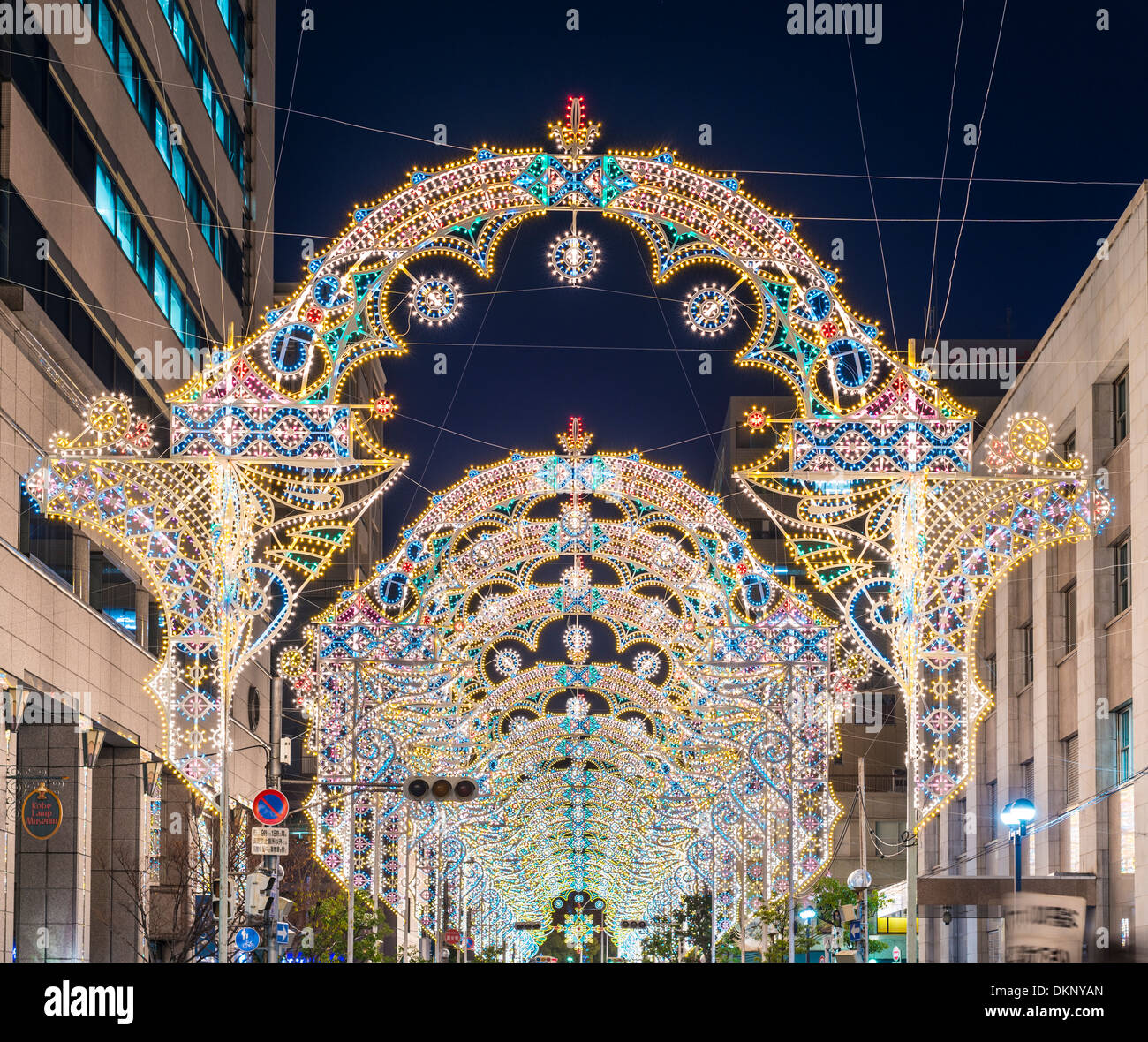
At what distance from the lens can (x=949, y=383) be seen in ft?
365

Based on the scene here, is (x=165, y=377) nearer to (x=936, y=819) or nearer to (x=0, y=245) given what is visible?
(x=0, y=245)

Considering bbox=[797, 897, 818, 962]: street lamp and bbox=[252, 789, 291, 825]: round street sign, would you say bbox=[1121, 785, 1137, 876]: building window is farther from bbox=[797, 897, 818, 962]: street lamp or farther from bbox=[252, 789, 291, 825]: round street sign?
bbox=[797, 897, 818, 962]: street lamp

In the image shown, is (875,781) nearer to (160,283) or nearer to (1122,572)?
(160,283)

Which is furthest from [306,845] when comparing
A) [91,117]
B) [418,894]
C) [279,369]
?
[279,369]

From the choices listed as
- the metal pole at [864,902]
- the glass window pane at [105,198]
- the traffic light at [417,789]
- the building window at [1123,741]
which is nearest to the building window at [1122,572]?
the building window at [1123,741]

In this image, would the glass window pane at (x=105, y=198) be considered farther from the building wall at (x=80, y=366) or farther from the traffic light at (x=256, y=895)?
the traffic light at (x=256, y=895)

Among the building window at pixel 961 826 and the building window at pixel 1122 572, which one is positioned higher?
the building window at pixel 1122 572

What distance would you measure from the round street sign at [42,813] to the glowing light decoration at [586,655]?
512cm

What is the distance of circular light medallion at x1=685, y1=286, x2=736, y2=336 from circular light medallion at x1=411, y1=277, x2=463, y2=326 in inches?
123

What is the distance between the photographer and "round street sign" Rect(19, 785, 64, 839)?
111ft

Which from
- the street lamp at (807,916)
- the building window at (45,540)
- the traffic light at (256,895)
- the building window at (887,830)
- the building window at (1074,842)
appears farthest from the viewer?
the building window at (887,830)

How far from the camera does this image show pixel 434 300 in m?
22.8

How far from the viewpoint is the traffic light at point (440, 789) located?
32.8 meters

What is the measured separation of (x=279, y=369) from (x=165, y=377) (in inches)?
979
